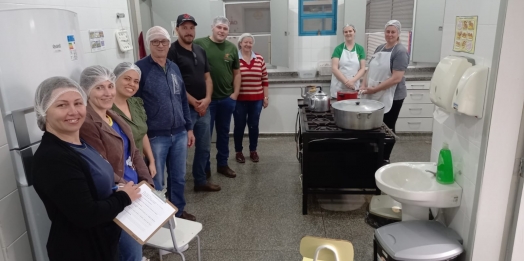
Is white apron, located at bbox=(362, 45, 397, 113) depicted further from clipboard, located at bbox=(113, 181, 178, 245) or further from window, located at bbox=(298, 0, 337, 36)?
clipboard, located at bbox=(113, 181, 178, 245)

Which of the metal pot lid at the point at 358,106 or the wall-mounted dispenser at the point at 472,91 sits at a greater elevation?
the wall-mounted dispenser at the point at 472,91

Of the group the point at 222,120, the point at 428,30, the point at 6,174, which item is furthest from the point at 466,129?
the point at 428,30

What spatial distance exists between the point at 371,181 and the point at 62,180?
2.37 meters

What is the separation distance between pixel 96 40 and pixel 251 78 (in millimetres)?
1734

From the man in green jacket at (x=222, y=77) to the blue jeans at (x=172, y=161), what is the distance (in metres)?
0.93

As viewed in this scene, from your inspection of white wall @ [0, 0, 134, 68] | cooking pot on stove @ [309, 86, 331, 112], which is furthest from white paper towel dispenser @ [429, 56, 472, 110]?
white wall @ [0, 0, 134, 68]

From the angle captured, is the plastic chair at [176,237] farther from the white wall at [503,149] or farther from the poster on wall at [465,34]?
the poster on wall at [465,34]

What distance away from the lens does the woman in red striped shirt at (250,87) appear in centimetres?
392

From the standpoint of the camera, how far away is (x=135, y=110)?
87.0 inches

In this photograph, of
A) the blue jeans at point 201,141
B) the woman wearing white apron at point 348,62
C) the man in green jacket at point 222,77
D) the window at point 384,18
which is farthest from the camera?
the window at point 384,18

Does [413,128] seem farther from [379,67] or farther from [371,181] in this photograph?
[371,181]

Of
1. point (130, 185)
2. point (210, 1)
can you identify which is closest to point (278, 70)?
point (210, 1)

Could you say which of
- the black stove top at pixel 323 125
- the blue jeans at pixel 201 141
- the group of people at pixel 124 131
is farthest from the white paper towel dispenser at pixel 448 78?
the blue jeans at pixel 201 141

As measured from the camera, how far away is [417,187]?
2.27 m
